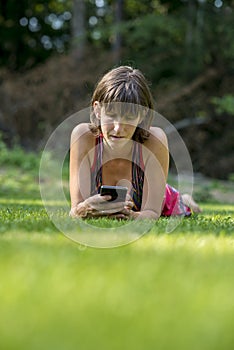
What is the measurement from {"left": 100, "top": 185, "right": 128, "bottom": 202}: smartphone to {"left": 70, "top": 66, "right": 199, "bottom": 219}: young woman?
0.03 m

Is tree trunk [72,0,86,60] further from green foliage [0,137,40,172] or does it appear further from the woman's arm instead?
the woman's arm

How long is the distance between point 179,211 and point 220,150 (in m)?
13.9

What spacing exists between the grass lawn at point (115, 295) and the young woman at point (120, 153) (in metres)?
1.76

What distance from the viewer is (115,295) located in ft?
6.11

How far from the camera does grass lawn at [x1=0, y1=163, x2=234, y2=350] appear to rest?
60.3 inches

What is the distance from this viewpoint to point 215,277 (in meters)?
2.20

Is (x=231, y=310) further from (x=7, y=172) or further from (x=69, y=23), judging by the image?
(x=69, y=23)

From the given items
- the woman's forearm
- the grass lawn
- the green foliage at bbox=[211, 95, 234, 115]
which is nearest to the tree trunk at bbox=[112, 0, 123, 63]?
the green foliage at bbox=[211, 95, 234, 115]

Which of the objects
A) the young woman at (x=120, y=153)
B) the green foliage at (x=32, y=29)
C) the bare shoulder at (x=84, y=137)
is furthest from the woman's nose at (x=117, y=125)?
the green foliage at (x=32, y=29)

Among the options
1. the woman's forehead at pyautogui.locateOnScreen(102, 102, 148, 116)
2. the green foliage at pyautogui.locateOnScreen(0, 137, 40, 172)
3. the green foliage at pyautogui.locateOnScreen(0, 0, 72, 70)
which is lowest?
the green foliage at pyautogui.locateOnScreen(0, 137, 40, 172)

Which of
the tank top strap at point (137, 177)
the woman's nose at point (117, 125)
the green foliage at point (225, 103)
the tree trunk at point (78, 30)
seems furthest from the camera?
the tree trunk at point (78, 30)

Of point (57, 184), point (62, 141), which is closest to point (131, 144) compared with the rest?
point (57, 184)

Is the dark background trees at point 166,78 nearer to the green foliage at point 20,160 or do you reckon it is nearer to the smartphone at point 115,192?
the green foliage at point 20,160

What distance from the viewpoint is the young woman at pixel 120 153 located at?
450 centimetres
